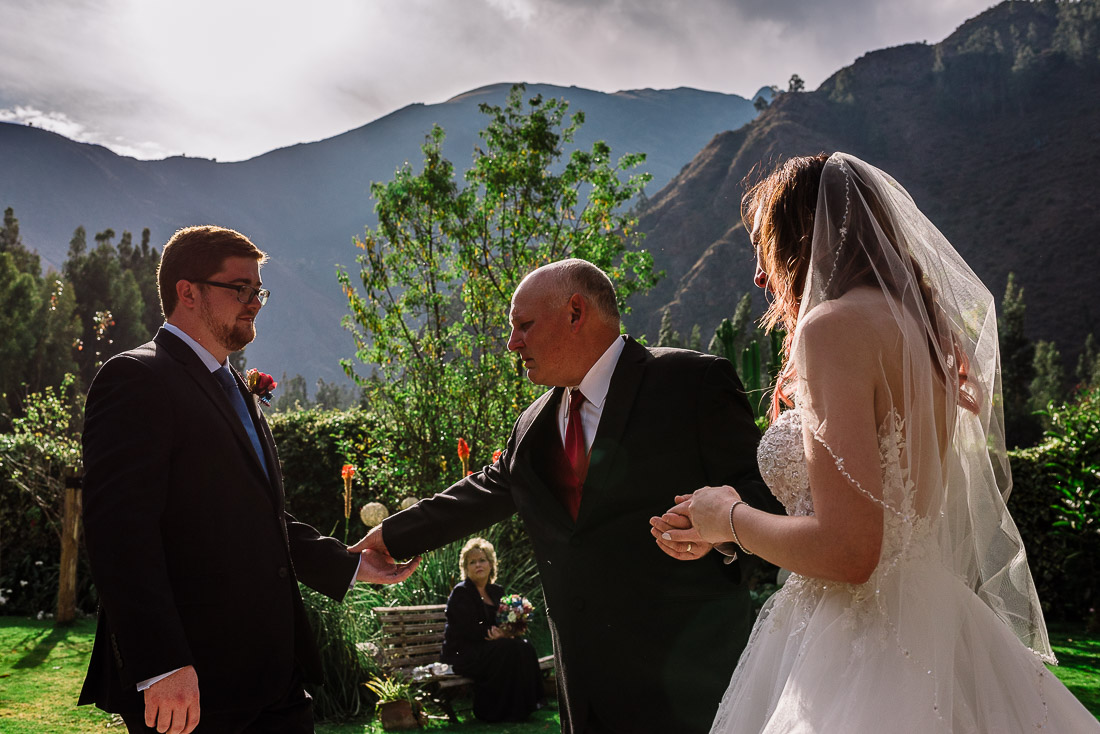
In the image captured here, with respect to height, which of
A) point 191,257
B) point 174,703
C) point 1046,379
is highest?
point 191,257

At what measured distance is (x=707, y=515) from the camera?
2.08 metres

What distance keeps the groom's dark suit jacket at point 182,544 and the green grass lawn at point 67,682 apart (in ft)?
13.2

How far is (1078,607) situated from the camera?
10.5 m

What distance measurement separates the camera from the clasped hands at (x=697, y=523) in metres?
2.06

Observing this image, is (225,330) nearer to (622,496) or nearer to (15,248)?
(622,496)

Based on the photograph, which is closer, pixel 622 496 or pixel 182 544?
pixel 182 544

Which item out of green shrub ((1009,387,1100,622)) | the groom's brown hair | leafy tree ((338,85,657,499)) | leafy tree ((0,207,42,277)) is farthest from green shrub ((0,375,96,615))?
leafy tree ((0,207,42,277))

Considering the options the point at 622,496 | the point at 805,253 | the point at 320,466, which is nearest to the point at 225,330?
the point at 622,496

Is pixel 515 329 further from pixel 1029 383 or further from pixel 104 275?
pixel 1029 383

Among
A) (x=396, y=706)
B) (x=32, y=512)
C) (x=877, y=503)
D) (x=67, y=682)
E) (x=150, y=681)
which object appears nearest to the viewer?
(x=877, y=503)

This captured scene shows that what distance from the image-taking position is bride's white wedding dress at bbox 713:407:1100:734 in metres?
1.87

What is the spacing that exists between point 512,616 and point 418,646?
816 millimetres

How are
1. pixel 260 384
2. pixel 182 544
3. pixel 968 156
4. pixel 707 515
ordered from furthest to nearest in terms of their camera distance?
pixel 968 156
pixel 260 384
pixel 182 544
pixel 707 515

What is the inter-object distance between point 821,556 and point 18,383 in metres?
37.5
